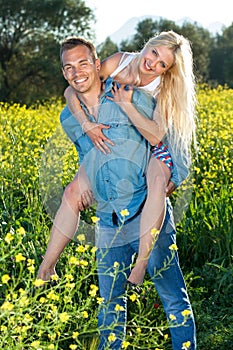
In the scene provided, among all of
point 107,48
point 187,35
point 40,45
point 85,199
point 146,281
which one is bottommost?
point 146,281

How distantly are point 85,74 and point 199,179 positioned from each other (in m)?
3.36

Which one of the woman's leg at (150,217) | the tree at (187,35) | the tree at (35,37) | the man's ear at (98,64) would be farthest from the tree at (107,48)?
the woman's leg at (150,217)

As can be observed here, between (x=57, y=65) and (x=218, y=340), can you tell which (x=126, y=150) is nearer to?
(x=218, y=340)

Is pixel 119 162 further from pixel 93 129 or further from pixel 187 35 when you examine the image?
pixel 187 35

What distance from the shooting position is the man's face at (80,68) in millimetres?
2902

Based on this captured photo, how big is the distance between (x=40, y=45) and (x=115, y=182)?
25801mm

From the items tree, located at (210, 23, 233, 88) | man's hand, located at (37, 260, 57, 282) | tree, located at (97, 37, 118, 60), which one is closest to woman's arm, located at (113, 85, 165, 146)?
man's hand, located at (37, 260, 57, 282)

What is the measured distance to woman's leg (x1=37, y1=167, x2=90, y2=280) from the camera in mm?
2959

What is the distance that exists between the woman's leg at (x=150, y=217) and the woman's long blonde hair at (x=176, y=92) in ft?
0.70

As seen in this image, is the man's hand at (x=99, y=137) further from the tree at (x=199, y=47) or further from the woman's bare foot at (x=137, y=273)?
the tree at (x=199, y=47)

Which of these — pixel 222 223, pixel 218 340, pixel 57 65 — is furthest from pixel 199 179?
pixel 57 65

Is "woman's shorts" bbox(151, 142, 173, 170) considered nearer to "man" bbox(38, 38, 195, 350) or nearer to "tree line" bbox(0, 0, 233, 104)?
"man" bbox(38, 38, 195, 350)

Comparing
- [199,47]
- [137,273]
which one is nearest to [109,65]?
[137,273]

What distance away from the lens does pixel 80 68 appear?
2900 millimetres
